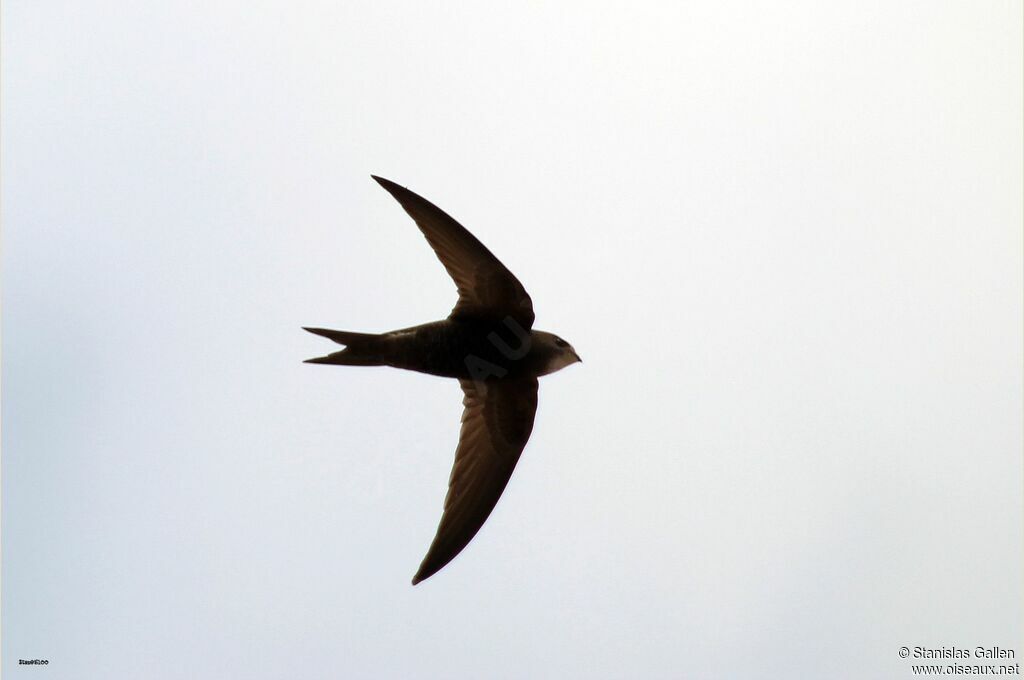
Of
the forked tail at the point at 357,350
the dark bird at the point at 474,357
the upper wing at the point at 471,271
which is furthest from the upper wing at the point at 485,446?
the forked tail at the point at 357,350

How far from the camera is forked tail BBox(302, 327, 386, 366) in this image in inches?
168

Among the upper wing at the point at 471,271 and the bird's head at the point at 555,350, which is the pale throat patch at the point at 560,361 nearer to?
the bird's head at the point at 555,350

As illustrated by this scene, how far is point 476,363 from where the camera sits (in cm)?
466

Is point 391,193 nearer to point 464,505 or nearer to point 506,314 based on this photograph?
point 506,314

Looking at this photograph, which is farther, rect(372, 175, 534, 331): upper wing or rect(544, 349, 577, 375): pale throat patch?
rect(544, 349, 577, 375): pale throat patch

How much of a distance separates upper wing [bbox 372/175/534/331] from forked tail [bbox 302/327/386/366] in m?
0.48

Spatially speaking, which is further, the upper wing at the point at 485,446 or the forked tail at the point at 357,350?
the upper wing at the point at 485,446

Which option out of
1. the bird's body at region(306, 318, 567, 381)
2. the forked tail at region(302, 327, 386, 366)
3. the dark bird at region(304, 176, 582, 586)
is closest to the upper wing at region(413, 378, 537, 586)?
the dark bird at region(304, 176, 582, 586)

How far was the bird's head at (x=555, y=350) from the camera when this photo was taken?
4652 millimetres

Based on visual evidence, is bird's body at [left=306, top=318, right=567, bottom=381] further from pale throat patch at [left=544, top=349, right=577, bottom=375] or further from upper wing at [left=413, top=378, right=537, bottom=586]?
upper wing at [left=413, top=378, right=537, bottom=586]

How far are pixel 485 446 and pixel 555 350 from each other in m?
0.70

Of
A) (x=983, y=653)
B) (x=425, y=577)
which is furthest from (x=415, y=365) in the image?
(x=983, y=653)

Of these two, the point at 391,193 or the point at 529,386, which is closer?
the point at 391,193

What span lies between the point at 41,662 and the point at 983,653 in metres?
6.51
